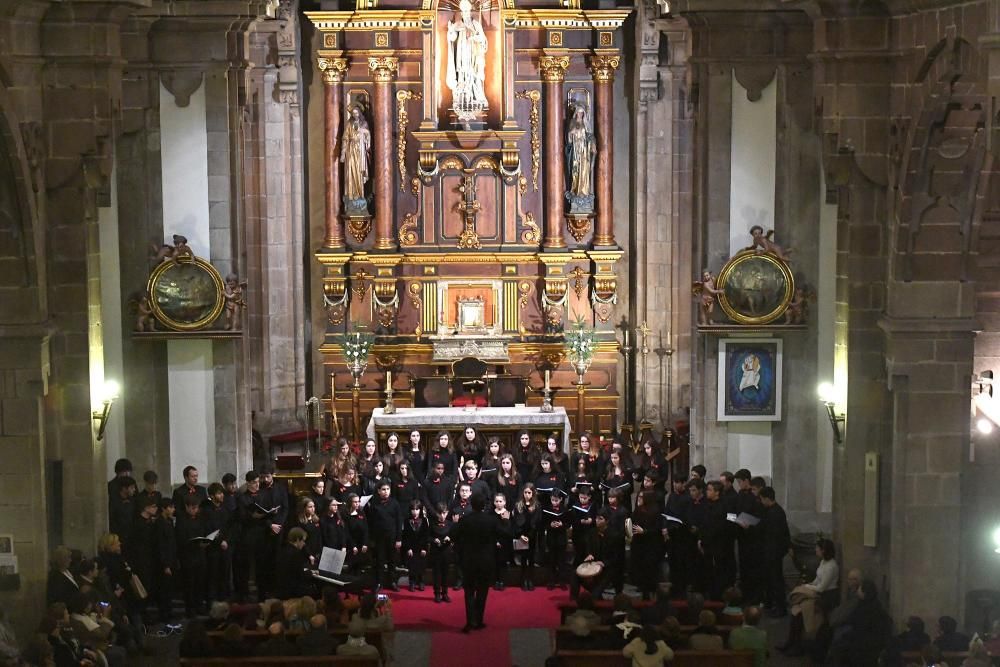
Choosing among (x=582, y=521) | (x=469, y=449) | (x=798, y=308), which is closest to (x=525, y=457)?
(x=469, y=449)

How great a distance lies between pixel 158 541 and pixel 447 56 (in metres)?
12.1

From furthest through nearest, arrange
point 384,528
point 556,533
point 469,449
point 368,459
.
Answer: point 469,449, point 368,459, point 556,533, point 384,528

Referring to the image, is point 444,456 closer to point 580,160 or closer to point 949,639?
point 580,160

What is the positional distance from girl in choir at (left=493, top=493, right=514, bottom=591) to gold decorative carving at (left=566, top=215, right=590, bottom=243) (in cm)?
924

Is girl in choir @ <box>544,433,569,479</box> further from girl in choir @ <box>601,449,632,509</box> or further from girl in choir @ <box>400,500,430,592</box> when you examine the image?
girl in choir @ <box>400,500,430,592</box>

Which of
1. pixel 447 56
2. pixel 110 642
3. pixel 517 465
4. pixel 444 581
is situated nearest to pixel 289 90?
pixel 447 56

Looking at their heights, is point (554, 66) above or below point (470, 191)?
above

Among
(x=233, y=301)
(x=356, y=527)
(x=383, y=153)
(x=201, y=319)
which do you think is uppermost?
(x=383, y=153)

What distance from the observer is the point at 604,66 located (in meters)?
29.9

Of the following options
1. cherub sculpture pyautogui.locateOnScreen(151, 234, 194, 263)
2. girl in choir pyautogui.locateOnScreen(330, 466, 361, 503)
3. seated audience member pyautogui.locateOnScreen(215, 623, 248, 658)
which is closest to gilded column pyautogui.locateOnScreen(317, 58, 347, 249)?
cherub sculpture pyautogui.locateOnScreen(151, 234, 194, 263)

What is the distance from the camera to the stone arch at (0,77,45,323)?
18.6m

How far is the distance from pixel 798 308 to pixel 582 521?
13.2 feet

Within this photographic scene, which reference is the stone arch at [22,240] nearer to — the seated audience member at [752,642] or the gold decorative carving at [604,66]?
the seated audience member at [752,642]

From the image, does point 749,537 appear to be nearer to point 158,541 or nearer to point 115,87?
point 158,541
